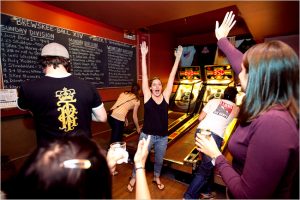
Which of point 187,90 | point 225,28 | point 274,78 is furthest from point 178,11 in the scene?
point 187,90

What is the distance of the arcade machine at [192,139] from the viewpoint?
137 inches

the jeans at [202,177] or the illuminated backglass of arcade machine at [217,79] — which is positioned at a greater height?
the illuminated backglass of arcade machine at [217,79]

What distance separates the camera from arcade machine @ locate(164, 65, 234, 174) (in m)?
3.49

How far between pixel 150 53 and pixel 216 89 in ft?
7.87

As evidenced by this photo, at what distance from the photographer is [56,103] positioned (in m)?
1.84

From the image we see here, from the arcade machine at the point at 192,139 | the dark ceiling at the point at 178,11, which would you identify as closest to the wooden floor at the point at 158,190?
the arcade machine at the point at 192,139

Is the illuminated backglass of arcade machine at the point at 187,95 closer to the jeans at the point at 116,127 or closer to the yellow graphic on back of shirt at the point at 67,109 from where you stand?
the jeans at the point at 116,127

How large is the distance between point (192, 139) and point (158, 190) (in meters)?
1.76

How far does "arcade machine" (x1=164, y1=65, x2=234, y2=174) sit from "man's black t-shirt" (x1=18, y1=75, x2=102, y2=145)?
206 cm

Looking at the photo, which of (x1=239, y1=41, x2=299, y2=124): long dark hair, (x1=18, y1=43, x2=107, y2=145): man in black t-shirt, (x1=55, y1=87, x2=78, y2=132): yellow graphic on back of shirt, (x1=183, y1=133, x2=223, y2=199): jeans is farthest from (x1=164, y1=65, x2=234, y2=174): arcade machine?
(x1=239, y1=41, x2=299, y2=124): long dark hair

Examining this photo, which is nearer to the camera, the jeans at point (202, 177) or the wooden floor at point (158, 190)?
the jeans at point (202, 177)

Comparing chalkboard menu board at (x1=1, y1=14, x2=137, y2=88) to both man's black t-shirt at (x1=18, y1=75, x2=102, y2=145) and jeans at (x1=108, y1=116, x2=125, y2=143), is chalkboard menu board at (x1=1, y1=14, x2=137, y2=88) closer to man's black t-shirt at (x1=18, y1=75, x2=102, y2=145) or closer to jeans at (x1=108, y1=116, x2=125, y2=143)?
jeans at (x1=108, y1=116, x2=125, y2=143)

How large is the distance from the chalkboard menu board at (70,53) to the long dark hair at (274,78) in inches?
119

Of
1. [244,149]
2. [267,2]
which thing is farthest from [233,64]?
[267,2]
